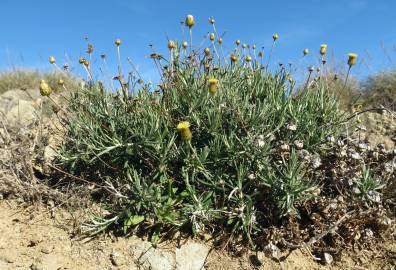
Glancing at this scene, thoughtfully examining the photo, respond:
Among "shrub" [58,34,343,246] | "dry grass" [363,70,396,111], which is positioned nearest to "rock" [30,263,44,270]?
"shrub" [58,34,343,246]

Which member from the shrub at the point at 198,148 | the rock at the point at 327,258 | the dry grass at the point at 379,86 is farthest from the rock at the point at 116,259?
the dry grass at the point at 379,86

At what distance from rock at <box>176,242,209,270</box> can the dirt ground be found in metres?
0.04

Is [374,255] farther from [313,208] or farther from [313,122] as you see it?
[313,122]

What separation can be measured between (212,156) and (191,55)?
1044mm

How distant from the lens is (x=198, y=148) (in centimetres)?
333

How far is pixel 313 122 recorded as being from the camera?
345 cm

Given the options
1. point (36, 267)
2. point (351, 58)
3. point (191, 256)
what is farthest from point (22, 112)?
point (351, 58)

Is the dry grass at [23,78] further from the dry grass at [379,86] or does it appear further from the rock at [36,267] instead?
the rock at [36,267]

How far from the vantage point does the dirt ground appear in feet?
9.73

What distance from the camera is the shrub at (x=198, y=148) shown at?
301 centimetres

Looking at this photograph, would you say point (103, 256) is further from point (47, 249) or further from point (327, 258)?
point (327, 258)

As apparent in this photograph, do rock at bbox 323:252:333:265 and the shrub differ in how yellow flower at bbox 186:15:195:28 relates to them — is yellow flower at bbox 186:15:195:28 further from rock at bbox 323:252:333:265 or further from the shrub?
rock at bbox 323:252:333:265

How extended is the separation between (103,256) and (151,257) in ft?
1.07

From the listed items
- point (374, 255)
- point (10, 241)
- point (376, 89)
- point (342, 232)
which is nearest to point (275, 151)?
point (342, 232)
